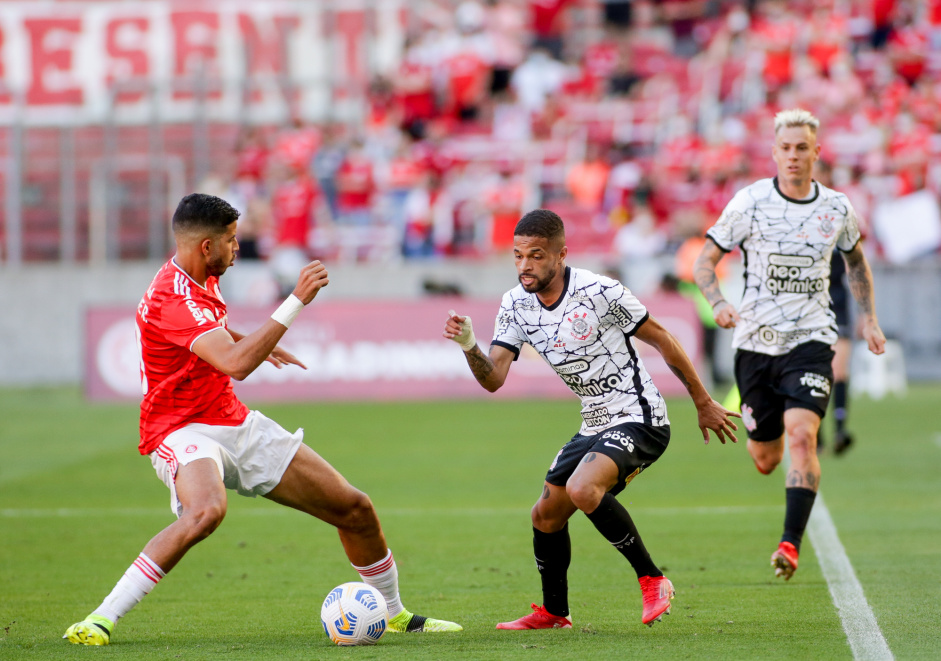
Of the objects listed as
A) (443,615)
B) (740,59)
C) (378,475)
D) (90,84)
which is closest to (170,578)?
(443,615)

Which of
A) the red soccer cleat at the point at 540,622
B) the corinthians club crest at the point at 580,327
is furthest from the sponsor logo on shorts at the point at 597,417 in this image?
the red soccer cleat at the point at 540,622

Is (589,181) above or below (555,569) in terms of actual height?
above

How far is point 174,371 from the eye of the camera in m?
5.93

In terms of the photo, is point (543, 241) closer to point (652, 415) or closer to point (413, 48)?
point (652, 415)

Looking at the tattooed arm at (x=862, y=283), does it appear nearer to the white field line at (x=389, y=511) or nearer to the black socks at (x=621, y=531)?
the black socks at (x=621, y=531)

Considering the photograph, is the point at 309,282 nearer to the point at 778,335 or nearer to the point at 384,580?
the point at 384,580

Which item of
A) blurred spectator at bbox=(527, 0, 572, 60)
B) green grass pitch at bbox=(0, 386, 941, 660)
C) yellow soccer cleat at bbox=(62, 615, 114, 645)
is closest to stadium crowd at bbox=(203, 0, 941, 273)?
blurred spectator at bbox=(527, 0, 572, 60)

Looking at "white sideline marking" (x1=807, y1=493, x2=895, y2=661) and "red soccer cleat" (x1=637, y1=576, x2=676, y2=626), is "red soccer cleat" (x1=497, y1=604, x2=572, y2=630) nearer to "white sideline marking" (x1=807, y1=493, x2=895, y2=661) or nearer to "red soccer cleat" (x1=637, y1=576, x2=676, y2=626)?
"red soccer cleat" (x1=637, y1=576, x2=676, y2=626)

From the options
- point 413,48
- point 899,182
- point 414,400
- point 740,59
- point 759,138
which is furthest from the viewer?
point 413,48

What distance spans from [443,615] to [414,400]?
1222 centimetres

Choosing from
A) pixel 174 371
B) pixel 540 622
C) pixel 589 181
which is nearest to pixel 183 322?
pixel 174 371

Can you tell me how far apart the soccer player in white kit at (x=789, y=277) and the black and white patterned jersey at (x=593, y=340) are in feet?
4.01

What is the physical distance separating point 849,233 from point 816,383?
886 mm

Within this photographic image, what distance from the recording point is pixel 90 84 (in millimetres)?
29406
